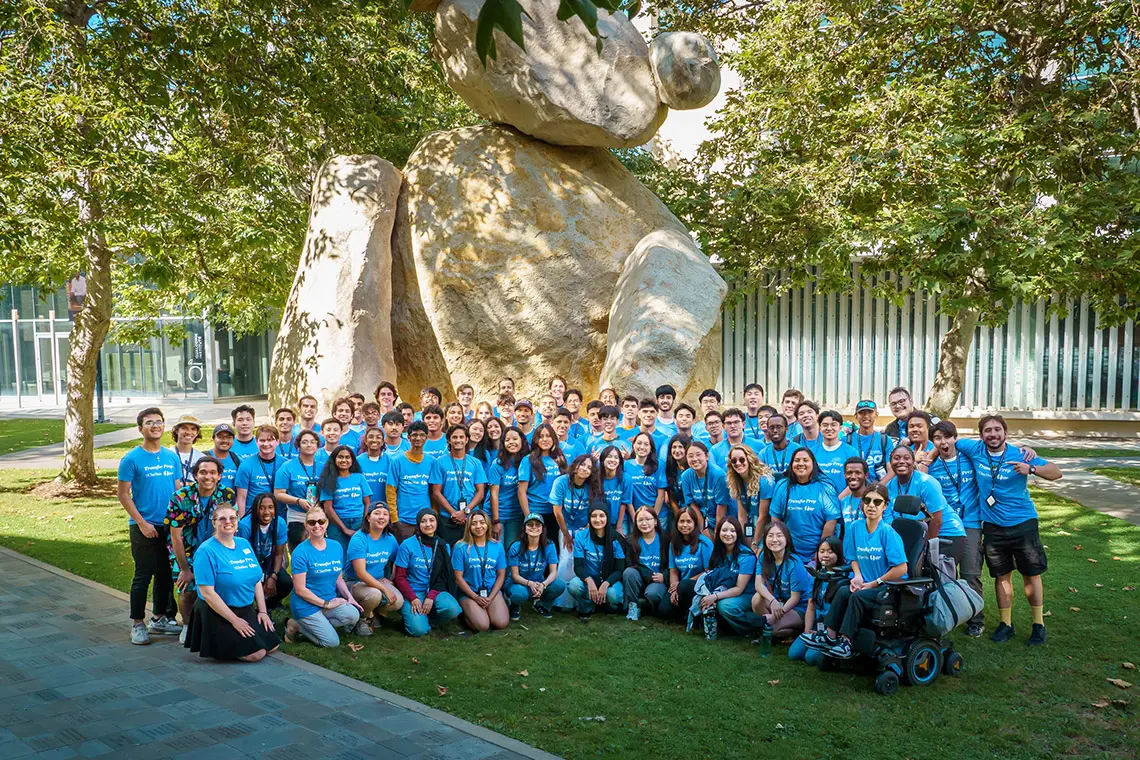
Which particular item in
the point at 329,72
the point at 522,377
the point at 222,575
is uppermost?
the point at 329,72

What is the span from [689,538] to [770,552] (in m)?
A: 0.76

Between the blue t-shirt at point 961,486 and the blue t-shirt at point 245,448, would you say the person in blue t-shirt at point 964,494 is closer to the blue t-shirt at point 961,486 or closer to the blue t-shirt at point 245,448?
the blue t-shirt at point 961,486

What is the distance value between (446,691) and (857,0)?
9.71 metres

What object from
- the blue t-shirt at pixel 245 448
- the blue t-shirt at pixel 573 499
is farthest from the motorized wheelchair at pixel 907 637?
the blue t-shirt at pixel 245 448

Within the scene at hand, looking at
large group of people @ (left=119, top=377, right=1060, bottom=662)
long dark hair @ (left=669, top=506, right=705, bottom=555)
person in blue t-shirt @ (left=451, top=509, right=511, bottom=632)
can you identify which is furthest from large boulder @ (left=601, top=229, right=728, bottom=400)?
person in blue t-shirt @ (left=451, top=509, right=511, bottom=632)

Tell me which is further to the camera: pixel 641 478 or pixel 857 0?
pixel 857 0

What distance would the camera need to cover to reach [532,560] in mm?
7984

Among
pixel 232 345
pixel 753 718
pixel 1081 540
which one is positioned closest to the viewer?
pixel 753 718

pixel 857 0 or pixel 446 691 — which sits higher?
pixel 857 0

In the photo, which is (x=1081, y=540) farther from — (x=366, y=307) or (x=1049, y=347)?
(x=1049, y=347)

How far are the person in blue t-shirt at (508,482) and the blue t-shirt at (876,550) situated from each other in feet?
9.88

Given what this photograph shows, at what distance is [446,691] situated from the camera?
616 centimetres

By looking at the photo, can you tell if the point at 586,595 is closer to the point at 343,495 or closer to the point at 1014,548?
the point at 343,495

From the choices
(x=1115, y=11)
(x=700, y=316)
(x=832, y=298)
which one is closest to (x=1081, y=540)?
(x=700, y=316)
